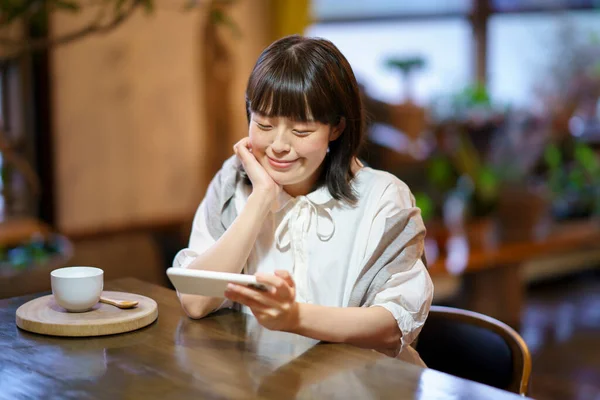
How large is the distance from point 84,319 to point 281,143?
454 mm

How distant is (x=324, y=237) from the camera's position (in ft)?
5.08

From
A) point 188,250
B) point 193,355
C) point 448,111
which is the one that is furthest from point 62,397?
point 448,111

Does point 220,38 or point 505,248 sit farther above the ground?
point 220,38

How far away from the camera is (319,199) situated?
5.11ft

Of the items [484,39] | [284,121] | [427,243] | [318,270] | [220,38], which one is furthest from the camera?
[484,39]

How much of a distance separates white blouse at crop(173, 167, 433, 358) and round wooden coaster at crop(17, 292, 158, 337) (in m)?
0.18

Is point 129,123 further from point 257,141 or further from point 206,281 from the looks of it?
point 206,281

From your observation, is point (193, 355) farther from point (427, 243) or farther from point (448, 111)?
point (448, 111)

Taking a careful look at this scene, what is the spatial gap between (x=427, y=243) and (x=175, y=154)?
137 cm

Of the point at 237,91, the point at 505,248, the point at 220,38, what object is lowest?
the point at 505,248

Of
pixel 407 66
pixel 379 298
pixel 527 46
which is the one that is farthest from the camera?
pixel 527 46

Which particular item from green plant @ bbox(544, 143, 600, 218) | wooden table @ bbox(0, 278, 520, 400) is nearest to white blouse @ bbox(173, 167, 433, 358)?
wooden table @ bbox(0, 278, 520, 400)

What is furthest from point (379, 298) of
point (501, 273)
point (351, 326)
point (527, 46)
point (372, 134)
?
point (527, 46)

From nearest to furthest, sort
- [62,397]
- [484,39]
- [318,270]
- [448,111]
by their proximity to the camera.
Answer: [62,397] → [318,270] → [448,111] → [484,39]
